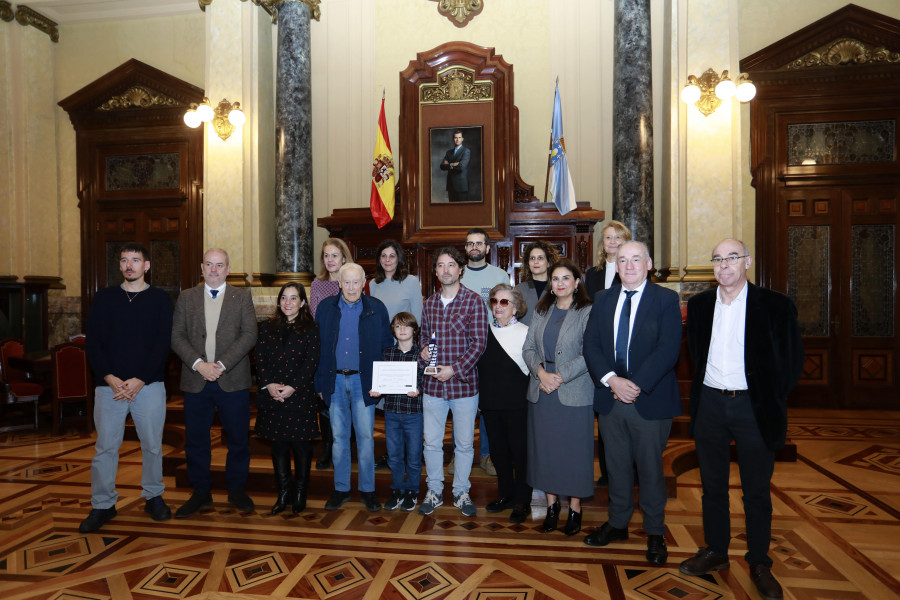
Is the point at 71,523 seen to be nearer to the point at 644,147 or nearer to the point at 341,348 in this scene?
the point at 341,348

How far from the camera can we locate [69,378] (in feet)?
20.4

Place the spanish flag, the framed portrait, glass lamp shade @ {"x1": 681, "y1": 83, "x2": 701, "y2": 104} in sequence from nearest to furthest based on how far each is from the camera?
glass lamp shade @ {"x1": 681, "y1": 83, "x2": 701, "y2": 104}, the spanish flag, the framed portrait

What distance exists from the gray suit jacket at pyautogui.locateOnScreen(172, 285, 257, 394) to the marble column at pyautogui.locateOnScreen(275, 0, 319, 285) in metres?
3.47

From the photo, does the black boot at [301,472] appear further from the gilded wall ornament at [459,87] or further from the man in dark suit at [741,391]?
the gilded wall ornament at [459,87]

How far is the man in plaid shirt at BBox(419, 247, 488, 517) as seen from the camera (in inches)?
141

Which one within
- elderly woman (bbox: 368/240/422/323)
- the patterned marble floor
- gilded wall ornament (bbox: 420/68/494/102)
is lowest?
the patterned marble floor

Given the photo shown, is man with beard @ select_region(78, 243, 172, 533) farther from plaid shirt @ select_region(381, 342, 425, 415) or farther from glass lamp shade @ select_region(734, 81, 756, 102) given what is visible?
glass lamp shade @ select_region(734, 81, 756, 102)

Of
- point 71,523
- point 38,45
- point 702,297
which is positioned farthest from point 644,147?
point 38,45

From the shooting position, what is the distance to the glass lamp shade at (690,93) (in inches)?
247

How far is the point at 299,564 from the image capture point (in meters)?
3.08

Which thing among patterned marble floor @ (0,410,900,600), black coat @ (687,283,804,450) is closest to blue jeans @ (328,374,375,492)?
patterned marble floor @ (0,410,900,600)

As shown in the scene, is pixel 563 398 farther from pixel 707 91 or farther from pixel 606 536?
pixel 707 91

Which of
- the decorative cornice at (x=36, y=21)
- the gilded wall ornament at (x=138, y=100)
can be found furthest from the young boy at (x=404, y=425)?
the decorative cornice at (x=36, y=21)

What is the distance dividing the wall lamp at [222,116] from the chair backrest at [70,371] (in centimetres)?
300
